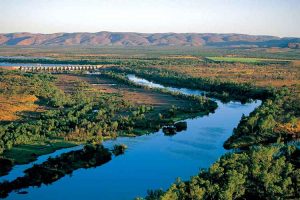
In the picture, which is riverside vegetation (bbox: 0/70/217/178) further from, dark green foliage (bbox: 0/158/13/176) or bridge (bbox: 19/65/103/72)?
bridge (bbox: 19/65/103/72)

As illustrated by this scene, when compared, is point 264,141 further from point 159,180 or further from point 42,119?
point 42,119

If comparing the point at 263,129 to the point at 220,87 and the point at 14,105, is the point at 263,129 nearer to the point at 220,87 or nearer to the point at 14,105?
the point at 14,105

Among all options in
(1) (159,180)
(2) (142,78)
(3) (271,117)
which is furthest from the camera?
(2) (142,78)

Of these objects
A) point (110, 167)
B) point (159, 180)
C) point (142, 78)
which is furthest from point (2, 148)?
point (142, 78)

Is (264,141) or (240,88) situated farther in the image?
(240,88)

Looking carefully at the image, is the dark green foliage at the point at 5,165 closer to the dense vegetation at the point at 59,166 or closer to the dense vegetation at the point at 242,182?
the dense vegetation at the point at 59,166

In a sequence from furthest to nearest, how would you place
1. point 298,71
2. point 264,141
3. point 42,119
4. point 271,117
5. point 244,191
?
point 298,71 < point 42,119 < point 271,117 < point 264,141 < point 244,191
